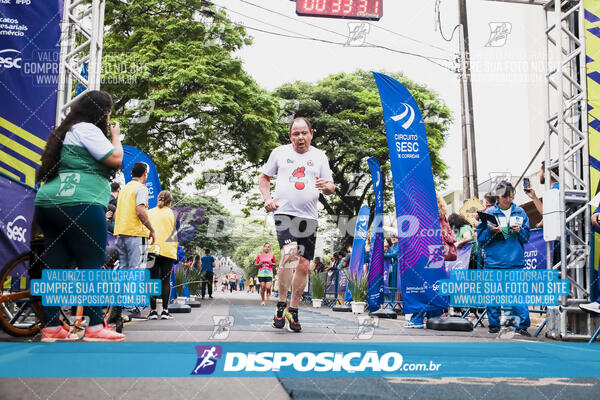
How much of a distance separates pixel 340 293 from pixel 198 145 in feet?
17.1

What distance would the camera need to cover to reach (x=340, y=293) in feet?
41.7

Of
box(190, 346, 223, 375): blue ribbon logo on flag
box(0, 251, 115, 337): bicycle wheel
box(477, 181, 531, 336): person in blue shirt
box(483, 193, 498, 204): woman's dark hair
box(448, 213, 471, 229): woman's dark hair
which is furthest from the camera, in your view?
box(448, 213, 471, 229): woman's dark hair

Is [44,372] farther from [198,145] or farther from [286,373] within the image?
[198,145]

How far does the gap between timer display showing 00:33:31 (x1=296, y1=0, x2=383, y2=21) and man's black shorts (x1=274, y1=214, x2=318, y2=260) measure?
4349 mm

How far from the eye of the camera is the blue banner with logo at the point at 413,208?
5973mm

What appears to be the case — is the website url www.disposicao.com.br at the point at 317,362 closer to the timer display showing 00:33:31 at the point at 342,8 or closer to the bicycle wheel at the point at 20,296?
the bicycle wheel at the point at 20,296

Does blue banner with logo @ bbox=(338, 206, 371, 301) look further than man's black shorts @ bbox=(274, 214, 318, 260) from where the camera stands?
Yes

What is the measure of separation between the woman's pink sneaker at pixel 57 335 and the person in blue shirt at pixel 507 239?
3964mm

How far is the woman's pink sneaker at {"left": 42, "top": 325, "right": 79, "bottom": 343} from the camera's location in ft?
10.5

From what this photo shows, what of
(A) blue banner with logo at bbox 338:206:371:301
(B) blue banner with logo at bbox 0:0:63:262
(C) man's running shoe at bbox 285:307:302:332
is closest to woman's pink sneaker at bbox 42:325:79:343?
(C) man's running shoe at bbox 285:307:302:332

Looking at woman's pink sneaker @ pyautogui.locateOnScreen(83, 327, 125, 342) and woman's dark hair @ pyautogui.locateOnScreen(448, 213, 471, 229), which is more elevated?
woman's dark hair @ pyautogui.locateOnScreen(448, 213, 471, 229)

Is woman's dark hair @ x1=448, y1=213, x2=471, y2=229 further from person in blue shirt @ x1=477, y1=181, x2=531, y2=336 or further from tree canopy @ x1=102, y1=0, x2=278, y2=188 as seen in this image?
tree canopy @ x1=102, y1=0, x2=278, y2=188

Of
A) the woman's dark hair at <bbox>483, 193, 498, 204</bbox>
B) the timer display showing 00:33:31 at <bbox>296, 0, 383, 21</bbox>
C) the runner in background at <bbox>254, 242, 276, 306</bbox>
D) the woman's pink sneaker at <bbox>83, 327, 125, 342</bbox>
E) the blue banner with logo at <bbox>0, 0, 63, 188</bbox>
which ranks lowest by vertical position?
the runner in background at <bbox>254, 242, 276, 306</bbox>

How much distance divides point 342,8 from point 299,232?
4717 millimetres
